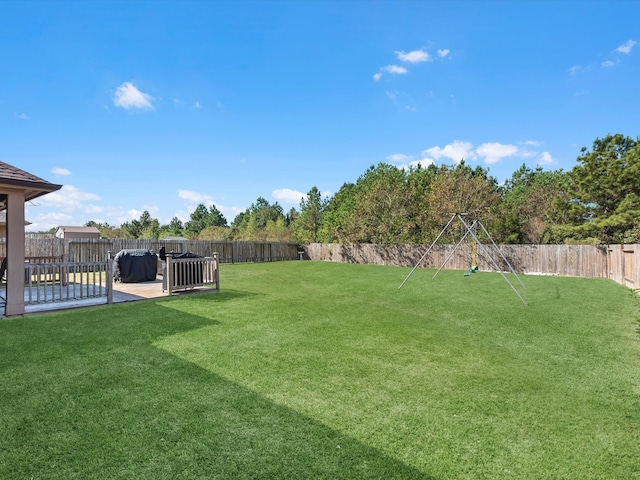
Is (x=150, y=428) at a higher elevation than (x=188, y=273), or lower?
lower

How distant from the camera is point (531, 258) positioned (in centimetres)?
1694

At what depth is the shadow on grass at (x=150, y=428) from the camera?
2039mm

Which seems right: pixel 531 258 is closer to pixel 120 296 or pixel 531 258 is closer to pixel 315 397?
pixel 315 397

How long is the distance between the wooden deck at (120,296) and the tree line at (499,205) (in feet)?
41.1

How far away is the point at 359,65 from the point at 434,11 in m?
5.07

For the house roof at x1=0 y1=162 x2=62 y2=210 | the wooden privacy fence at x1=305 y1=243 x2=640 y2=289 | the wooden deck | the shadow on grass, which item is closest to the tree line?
the wooden privacy fence at x1=305 y1=243 x2=640 y2=289

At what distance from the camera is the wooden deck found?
654 centimetres

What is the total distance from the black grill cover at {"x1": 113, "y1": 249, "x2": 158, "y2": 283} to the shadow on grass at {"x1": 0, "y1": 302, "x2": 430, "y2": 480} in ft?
23.7

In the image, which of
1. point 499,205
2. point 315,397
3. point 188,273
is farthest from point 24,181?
point 499,205

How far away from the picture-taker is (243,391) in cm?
315

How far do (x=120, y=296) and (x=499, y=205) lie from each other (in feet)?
74.0

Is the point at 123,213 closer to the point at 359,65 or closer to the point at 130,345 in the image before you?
the point at 359,65

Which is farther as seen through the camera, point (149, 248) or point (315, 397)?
point (149, 248)

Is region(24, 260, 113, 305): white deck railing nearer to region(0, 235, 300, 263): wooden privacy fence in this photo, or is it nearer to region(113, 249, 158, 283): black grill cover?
region(113, 249, 158, 283): black grill cover
